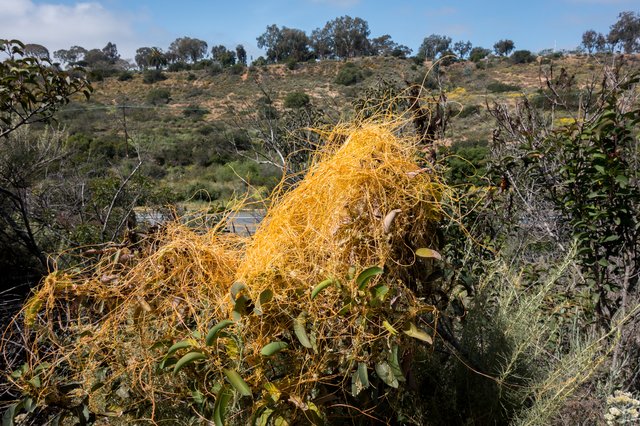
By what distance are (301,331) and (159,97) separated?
1919 inches

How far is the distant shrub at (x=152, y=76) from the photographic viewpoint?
178 ft

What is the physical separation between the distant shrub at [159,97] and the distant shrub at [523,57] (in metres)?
34.0

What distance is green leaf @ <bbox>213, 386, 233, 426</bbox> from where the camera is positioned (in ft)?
5.04

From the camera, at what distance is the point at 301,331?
5.33ft

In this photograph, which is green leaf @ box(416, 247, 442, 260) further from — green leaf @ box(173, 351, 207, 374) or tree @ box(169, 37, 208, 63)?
tree @ box(169, 37, 208, 63)

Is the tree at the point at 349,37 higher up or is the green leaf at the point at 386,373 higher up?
the tree at the point at 349,37

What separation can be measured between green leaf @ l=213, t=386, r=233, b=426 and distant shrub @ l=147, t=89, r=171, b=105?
153ft

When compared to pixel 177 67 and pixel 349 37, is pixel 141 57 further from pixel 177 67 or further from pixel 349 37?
pixel 349 37

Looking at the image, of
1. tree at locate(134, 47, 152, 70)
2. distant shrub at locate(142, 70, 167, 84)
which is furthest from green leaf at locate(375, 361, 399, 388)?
tree at locate(134, 47, 152, 70)

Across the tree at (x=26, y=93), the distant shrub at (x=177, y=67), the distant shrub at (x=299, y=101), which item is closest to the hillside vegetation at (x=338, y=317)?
the tree at (x=26, y=93)

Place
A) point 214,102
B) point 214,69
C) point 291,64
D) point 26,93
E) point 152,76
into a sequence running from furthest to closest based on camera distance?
1. point 291,64
2. point 214,69
3. point 152,76
4. point 214,102
5. point 26,93

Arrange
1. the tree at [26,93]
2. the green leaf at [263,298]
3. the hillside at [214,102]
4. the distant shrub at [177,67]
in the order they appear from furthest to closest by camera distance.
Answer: the distant shrub at [177,67], the hillside at [214,102], the tree at [26,93], the green leaf at [263,298]

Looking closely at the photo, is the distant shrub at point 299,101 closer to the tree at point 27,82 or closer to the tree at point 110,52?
the tree at point 27,82

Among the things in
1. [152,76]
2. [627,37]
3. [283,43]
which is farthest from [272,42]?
[627,37]
